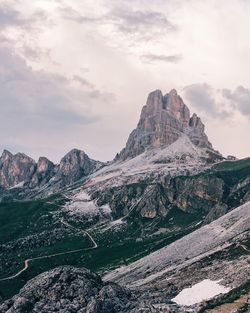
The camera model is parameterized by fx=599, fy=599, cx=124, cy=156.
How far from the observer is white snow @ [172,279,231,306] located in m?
130

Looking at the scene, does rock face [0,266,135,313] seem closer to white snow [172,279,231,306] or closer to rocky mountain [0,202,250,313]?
rocky mountain [0,202,250,313]

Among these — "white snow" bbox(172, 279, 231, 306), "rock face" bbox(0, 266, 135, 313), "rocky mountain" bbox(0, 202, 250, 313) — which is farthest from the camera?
"white snow" bbox(172, 279, 231, 306)

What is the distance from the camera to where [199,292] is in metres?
137

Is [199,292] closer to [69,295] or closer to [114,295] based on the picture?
[114,295]

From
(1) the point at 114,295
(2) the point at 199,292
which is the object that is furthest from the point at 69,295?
(2) the point at 199,292

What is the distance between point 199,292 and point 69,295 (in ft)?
104

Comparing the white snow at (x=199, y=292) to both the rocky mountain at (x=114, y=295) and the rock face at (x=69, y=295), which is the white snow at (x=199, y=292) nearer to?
the rocky mountain at (x=114, y=295)

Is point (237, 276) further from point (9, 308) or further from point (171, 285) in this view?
point (9, 308)

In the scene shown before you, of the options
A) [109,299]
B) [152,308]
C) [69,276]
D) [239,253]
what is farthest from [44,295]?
[239,253]

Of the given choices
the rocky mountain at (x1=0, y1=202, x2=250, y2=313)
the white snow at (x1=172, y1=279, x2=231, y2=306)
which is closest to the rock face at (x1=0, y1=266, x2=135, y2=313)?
the rocky mountain at (x1=0, y1=202, x2=250, y2=313)

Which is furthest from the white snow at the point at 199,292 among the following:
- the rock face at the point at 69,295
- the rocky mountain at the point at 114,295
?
the rock face at the point at 69,295

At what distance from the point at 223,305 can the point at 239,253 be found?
233 feet

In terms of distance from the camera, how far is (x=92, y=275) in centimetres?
13188

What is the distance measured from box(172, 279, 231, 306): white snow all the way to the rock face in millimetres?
14110
